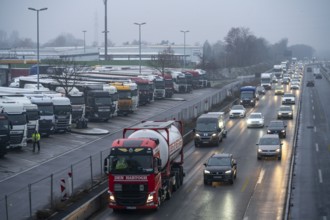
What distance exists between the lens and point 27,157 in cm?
4019

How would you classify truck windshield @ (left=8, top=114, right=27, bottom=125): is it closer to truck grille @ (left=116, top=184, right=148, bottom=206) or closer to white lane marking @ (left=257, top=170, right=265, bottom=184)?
white lane marking @ (left=257, top=170, right=265, bottom=184)

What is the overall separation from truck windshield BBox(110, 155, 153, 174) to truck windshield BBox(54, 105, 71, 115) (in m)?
26.8

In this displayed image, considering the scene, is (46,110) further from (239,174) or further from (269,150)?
(239,174)

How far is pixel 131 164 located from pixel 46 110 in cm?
2573

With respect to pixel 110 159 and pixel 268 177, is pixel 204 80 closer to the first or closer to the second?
pixel 268 177

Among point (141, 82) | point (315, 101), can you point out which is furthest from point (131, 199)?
point (315, 101)

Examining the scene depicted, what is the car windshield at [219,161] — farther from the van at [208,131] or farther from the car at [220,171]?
the van at [208,131]

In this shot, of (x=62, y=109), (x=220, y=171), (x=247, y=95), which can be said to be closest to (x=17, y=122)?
(x=62, y=109)

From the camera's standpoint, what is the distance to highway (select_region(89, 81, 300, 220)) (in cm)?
2470

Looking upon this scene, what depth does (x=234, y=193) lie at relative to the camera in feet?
94.6

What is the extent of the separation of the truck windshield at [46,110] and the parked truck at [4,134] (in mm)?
8993

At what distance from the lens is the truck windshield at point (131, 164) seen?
24609 millimetres

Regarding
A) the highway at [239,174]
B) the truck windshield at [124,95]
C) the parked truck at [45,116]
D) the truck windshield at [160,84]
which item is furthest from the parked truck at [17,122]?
the truck windshield at [160,84]

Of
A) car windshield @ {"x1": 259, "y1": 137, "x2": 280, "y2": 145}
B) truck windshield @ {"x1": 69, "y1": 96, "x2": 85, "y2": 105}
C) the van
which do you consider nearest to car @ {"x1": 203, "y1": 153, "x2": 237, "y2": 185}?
car windshield @ {"x1": 259, "y1": 137, "x2": 280, "y2": 145}
